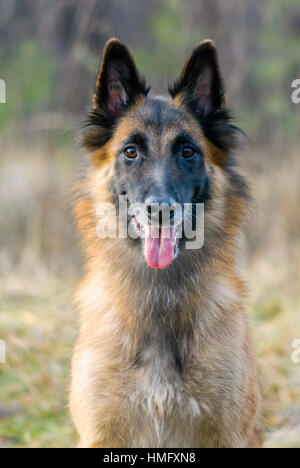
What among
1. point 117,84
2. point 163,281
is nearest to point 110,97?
point 117,84

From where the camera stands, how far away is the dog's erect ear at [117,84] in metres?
3.79

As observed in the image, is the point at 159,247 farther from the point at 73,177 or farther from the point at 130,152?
the point at 73,177

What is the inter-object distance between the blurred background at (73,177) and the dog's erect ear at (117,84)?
1.72 metres

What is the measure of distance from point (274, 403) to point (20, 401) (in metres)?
2.31

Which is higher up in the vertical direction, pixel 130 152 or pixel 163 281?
pixel 130 152

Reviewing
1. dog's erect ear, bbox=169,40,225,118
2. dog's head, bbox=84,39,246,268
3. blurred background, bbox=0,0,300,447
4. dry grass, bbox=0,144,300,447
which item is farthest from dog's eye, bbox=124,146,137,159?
blurred background, bbox=0,0,300,447

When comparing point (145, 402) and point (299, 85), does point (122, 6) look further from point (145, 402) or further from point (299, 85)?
point (145, 402)

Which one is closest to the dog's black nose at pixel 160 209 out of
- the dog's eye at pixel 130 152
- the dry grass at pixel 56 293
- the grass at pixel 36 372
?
the dog's eye at pixel 130 152

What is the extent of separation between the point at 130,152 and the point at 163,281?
32.6 inches

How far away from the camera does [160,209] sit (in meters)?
3.28

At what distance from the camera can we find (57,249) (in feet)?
28.6

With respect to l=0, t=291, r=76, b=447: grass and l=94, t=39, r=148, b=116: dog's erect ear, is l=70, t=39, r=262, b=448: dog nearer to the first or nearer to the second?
l=94, t=39, r=148, b=116: dog's erect ear

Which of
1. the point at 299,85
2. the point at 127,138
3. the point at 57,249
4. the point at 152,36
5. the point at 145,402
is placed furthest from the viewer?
the point at 152,36
